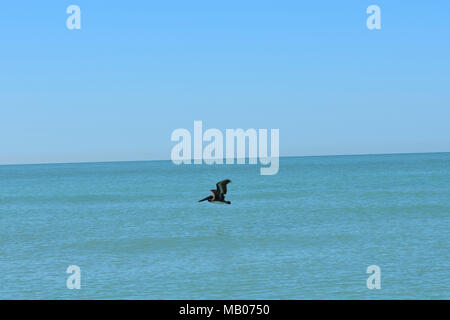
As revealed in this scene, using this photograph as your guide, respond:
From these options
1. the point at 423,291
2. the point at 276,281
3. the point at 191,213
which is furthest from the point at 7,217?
the point at 423,291

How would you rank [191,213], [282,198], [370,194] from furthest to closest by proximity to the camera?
[370,194] → [282,198] → [191,213]

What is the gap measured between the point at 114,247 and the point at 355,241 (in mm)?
24428

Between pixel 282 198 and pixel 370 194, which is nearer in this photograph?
pixel 282 198

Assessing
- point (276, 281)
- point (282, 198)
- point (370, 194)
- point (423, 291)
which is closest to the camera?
point (423, 291)

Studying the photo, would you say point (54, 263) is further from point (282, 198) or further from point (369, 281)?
point (282, 198)

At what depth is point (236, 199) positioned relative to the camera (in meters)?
119

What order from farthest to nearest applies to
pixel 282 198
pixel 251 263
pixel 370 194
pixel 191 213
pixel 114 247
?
pixel 370 194
pixel 282 198
pixel 191 213
pixel 114 247
pixel 251 263

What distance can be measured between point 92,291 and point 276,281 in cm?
1282

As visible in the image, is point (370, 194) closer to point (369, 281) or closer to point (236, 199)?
point (236, 199)
